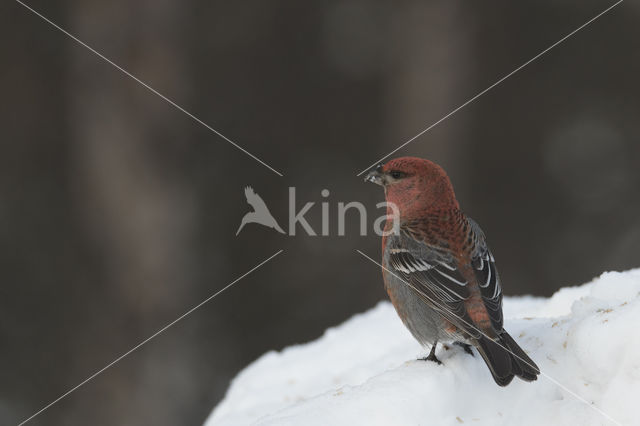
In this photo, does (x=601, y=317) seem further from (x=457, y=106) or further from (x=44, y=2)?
(x=44, y=2)

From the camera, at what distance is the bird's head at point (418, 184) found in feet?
10.9

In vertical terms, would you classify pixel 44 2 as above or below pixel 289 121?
above

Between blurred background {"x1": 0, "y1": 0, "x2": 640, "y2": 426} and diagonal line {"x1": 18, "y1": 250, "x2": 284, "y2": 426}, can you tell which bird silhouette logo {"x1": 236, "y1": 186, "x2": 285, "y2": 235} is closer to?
blurred background {"x1": 0, "y1": 0, "x2": 640, "y2": 426}

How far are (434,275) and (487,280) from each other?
0.77ft

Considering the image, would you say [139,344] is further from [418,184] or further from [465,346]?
[465,346]

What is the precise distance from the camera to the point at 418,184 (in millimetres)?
3342

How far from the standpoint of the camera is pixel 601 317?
2.23 meters

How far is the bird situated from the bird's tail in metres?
0.02

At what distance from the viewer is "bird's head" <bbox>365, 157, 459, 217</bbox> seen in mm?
3324

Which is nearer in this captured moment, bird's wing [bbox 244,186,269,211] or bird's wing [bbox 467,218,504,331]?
bird's wing [bbox 467,218,504,331]

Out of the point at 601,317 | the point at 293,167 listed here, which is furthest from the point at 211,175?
A: the point at 601,317

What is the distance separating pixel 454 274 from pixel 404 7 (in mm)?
5375

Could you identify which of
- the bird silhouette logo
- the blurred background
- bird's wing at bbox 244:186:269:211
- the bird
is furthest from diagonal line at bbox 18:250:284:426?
the bird

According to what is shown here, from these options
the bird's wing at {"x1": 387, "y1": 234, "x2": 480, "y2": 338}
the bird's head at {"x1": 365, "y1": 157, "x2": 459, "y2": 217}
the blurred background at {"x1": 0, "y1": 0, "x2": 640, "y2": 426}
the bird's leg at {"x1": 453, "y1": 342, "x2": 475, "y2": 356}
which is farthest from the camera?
the blurred background at {"x1": 0, "y1": 0, "x2": 640, "y2": 426}
